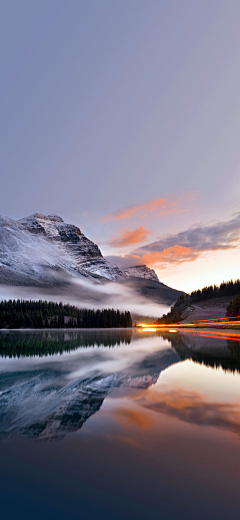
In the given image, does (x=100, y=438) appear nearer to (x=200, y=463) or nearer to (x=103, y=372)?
(x=200, y=463)

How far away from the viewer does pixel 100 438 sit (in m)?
8.49

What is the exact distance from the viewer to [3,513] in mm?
5453

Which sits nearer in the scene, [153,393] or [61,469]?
[61,469]

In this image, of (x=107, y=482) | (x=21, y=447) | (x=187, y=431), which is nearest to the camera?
(x=107, y=482)

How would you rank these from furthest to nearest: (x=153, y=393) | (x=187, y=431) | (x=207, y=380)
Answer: (x=207, y=380)
(x=153, y=393)
(x=187, y=431)

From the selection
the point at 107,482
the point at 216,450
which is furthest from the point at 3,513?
the point at 216,450

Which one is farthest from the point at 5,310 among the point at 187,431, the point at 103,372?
the point at 187,431

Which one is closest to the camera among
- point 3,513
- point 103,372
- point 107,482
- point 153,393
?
point 3,513

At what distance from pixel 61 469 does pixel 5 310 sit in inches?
8013

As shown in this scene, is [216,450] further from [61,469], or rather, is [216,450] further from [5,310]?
[5,310]

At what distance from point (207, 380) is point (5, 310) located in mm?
Result: 196793

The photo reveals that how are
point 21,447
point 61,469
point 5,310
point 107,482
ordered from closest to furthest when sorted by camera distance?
point 107,482 → point 61,469 → point 21,447 → point 5,310

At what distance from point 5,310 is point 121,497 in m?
205

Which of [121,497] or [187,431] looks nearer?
[121,497]
